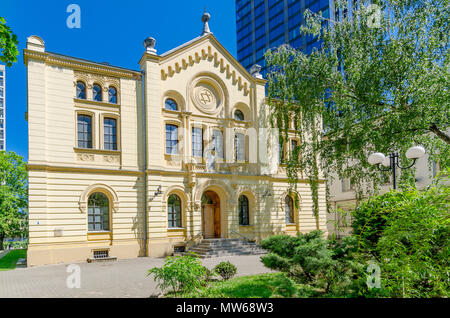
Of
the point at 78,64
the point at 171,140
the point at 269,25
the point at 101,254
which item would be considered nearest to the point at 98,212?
the point at 101,254

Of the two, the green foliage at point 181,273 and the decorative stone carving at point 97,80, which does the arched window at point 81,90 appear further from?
the green foliage at point 181,273

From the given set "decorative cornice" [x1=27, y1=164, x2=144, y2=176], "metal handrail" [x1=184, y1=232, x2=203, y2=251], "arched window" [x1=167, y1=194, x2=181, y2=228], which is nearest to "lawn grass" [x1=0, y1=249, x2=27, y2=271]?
"decorative cornice" [x1=27, y1=164, x2=144, y2=176]

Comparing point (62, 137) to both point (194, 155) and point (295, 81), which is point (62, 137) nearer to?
point (194, 155)

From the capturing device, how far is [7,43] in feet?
26.3

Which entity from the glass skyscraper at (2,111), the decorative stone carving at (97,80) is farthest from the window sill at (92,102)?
the glass skyscraper at (2,111)

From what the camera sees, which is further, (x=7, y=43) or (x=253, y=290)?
(x=253, y=290)

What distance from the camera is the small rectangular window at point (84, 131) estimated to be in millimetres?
20169

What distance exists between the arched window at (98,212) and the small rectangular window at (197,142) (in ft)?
21.7

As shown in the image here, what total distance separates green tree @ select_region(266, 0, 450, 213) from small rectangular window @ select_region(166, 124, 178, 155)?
812 centimetres

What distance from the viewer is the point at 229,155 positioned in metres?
24.5

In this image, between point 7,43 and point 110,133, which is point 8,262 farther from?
point 7,43

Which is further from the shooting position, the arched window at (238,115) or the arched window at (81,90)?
the arched window at (238,115)

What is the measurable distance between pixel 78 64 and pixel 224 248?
1415cm

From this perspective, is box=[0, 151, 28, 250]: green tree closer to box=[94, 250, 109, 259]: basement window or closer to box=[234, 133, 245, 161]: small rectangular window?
box=[94, 250, 109, 259]: basement window
